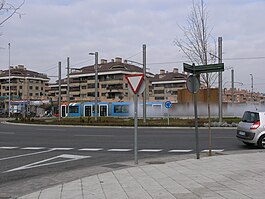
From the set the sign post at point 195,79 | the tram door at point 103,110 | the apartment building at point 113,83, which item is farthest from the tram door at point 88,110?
the sign post at point 195,79

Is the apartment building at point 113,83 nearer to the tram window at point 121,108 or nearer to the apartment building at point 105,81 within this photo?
the apartment building at point 105,81

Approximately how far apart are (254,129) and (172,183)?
8.35 meters

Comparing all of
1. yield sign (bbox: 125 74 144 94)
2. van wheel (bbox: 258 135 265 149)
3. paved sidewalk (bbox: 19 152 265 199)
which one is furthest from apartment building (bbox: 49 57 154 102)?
paved sidewalk (bbox: 19 152 265 199)

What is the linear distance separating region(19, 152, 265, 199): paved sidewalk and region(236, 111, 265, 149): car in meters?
4.79

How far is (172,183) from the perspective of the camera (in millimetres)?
7941

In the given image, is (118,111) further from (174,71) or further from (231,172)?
(174,71)

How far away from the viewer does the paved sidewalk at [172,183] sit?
6883 mm

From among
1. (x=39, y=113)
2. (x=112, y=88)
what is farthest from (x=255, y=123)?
(x=112, y=88)

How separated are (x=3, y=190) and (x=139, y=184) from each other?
9.52 ft

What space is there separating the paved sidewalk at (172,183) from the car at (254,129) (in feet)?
15.7

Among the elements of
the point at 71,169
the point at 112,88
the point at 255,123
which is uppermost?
the point at 112,88

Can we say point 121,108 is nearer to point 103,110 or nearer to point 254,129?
point 103,110

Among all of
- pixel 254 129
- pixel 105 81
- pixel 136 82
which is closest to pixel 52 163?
pixel 136 82

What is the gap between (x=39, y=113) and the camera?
84.3 meters
